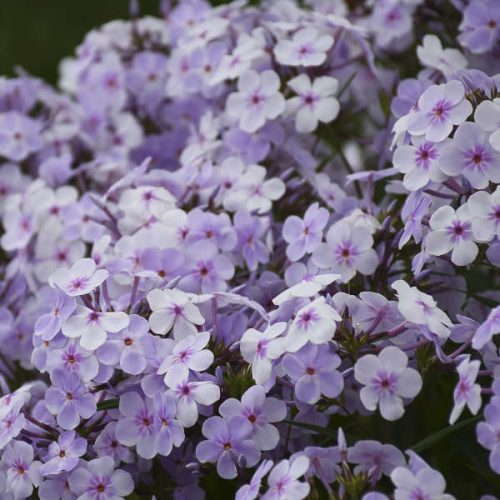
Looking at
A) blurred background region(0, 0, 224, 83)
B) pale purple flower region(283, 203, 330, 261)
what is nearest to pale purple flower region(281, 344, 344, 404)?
pale purple flower region(283, 203, 330, 261)

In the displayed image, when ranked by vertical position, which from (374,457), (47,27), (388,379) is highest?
(388,379)

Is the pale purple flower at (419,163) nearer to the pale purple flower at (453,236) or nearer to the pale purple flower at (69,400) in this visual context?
the pale purple flower at (453,236)

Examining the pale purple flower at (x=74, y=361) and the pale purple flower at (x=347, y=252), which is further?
the pale purple flower at (x=347, y=252)

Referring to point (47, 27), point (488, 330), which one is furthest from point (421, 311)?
point (47, 27)

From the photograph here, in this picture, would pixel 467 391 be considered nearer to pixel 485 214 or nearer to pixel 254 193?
pixel 485 214

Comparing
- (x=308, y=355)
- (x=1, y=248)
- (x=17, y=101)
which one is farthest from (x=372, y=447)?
(x=17, y=101)

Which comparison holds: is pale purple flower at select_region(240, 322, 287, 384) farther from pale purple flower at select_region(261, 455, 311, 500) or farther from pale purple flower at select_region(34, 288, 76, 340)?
pale purple flower at select_region(34, 288, 76, 340)

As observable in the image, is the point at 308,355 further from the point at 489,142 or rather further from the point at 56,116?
the point at 56,116

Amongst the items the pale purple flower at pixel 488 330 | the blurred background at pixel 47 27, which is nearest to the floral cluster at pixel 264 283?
the pale purple flower at pixel 488 330
